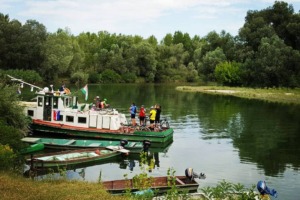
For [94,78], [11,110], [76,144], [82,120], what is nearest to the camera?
[11,110]

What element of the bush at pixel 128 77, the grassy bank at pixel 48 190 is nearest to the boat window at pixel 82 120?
the grassy bank at pixel 48 190

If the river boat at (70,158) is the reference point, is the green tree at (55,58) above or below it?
above

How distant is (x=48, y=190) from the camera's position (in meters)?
16.1

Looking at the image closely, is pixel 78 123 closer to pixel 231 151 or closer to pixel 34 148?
pixel 34 148

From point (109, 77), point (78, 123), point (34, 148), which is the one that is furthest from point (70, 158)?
point (109, 77)

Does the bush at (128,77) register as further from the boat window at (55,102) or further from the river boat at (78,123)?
the boat window at (55,102)

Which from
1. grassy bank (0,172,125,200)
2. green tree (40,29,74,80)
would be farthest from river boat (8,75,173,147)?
green tree (40,29,74,80)

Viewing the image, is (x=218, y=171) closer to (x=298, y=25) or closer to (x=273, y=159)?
(x=273, y=159)

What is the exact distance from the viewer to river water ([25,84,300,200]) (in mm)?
24859

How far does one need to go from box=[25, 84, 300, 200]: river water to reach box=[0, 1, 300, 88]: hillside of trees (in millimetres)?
35922

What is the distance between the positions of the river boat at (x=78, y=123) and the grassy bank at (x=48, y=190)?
48.0 feet

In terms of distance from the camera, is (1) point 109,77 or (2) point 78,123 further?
(1) point 109,77

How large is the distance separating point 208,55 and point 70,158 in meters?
92.0

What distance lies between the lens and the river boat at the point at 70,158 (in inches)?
948
